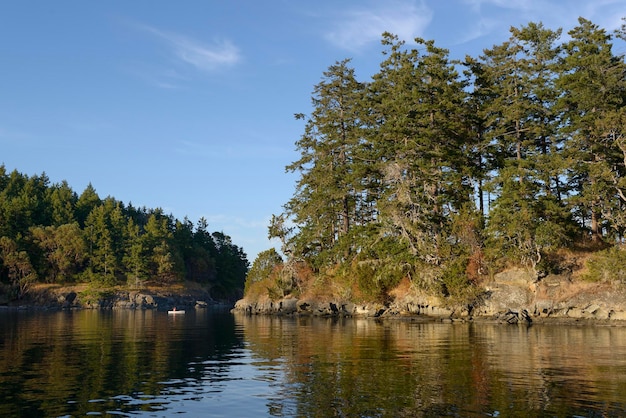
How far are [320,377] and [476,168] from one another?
144ft

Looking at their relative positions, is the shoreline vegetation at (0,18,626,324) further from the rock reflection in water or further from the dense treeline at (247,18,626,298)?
the rock reflection in water

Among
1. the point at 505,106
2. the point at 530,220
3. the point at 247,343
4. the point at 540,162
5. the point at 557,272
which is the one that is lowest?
the point at 247,343

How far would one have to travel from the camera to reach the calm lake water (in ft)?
44.6

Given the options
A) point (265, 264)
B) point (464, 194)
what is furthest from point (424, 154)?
point (265, 264)

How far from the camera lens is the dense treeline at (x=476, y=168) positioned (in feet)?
158

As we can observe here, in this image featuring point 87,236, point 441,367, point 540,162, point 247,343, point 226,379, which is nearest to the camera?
point 226,379

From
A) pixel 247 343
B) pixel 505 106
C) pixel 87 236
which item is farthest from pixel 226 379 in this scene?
pixel 87 236

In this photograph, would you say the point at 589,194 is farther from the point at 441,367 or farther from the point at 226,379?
the point at 226,379

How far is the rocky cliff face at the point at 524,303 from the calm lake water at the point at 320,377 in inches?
540

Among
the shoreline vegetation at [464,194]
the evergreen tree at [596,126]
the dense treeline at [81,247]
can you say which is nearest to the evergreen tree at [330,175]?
the shoreline vegetation at [464,194]

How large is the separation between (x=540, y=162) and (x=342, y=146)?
25954 mm

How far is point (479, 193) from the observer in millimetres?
56000

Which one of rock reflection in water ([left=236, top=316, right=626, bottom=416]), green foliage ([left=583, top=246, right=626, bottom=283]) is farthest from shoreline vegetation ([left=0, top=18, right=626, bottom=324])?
rock reflection in water ([left=236, top=316, right=626, bottom=416])

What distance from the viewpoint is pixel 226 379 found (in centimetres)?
1858
